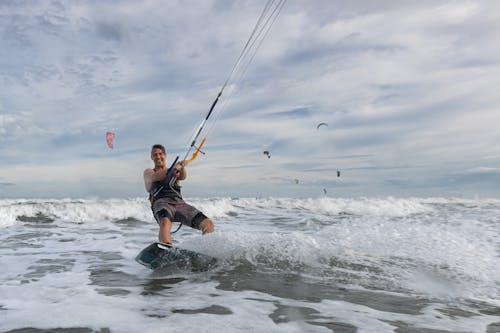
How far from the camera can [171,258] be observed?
5.92 m

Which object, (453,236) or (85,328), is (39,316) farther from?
(453,236)

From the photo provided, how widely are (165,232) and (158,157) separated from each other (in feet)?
5.49

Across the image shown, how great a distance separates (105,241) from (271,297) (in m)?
6.70

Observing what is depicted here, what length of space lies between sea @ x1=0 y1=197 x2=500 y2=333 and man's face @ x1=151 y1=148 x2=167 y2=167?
69.2 inches

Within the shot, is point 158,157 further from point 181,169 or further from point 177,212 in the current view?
point 177,212

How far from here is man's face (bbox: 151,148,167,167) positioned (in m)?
7.43

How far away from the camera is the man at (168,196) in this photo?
22.7 feet

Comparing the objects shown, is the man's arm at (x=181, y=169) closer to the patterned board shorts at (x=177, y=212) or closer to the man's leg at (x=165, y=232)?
the patterned board shorts at (x=177, y=212)

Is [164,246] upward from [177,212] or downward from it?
downward

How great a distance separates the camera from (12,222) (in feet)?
49.0

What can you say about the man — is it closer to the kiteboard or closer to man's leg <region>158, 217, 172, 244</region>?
man's leg <region>158, 217, 172, 244</region>

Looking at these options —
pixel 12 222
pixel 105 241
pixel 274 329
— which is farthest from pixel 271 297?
pixel 12 222

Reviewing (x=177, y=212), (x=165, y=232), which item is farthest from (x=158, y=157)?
(x=165, y=232)

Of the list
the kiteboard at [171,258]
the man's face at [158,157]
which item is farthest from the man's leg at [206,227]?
the man's face at [158,157]
